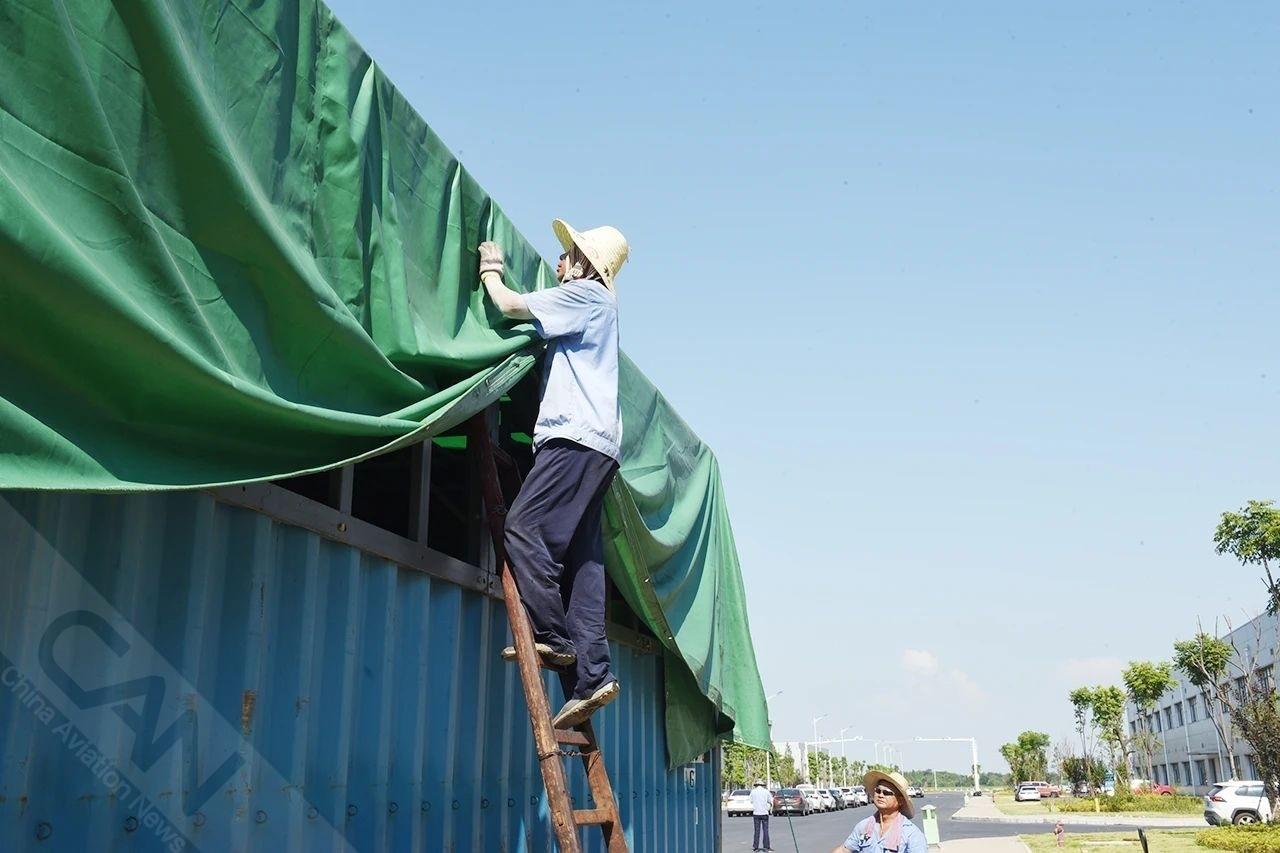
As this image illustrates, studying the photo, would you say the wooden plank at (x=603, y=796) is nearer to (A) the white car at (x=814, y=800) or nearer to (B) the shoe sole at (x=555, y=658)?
(B) the shoe sole at (x=555, y=658)

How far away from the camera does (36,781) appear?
2.27 m

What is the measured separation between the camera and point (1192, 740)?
65.3 metres

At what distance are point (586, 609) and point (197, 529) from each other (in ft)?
4.65

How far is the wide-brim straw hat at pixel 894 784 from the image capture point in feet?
17.3

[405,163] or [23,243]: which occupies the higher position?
[405,163]

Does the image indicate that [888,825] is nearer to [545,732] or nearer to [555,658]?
[555,658]

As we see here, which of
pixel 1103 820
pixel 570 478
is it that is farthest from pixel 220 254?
pixel 1103 820

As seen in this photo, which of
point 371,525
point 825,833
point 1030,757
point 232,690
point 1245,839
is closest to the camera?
point 232,690

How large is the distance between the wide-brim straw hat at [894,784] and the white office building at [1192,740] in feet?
158

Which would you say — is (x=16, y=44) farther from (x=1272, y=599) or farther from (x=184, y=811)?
(x=1272, y=599)

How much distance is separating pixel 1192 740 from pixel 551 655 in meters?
71.8

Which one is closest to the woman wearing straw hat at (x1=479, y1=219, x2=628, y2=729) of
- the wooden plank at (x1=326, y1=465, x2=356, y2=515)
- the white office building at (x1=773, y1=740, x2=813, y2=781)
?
the wooden plank at (x1=326, y1=465, x2=356, y2=515)

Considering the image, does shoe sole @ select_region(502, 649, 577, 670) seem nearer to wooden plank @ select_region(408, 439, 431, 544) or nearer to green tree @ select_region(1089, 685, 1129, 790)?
wooden plank @ select_region(408, 439, 431, 544)

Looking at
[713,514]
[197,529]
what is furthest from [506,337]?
[713,514]
